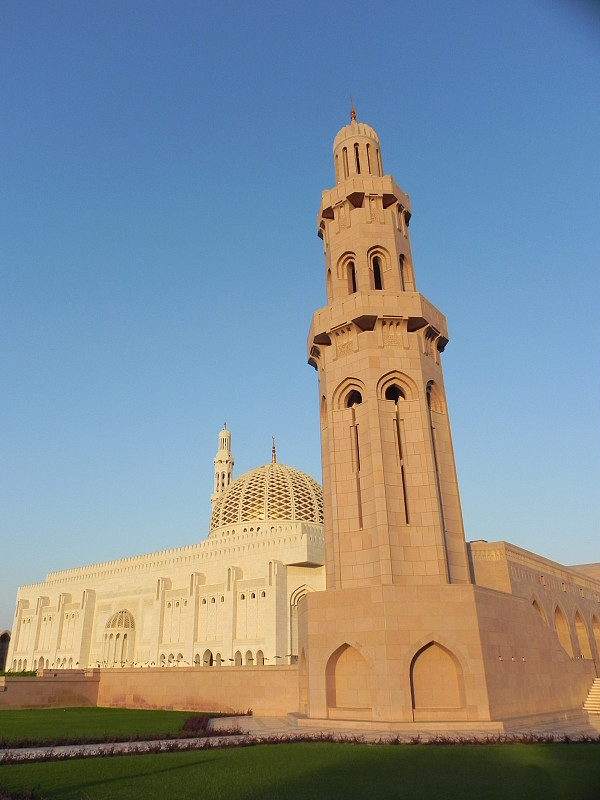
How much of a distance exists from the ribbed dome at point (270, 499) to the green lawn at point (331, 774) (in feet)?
114

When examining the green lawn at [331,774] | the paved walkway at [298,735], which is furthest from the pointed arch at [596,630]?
the green lawn at [331,774]

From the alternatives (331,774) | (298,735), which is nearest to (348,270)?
(298,735)

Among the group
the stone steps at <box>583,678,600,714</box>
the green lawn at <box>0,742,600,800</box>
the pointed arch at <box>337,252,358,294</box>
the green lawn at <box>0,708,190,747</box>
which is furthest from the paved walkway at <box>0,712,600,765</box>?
the pointed arch at <box>337,252,358,294</box>

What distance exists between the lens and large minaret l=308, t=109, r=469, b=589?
1659cm

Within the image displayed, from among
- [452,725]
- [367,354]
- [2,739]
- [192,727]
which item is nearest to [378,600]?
[452,725]

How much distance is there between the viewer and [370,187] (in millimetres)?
20922

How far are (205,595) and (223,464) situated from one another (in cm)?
1959

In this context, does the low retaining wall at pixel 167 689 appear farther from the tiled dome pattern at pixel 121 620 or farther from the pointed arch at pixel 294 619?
the tiled dome pattern at pixel 121 620

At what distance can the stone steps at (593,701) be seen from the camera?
19109 mm

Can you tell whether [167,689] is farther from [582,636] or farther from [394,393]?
[582,636]

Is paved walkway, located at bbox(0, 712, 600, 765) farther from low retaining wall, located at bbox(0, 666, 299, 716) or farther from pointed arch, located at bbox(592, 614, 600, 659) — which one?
pointed arch, located at bbox(592, 614, 600, 659)

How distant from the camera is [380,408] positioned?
58.1ft

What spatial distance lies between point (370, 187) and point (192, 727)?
17.1m

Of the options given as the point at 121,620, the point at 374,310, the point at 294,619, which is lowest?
the point at 294,619
